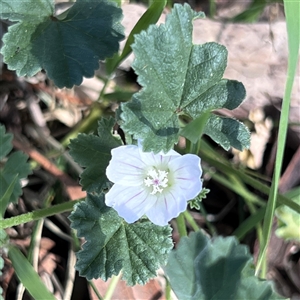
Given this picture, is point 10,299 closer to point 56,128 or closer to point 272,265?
point 56,128

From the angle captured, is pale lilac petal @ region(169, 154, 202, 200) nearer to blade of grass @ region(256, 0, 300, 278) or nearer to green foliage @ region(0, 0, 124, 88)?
blade of grass @ region(256, 0, 300, 278)

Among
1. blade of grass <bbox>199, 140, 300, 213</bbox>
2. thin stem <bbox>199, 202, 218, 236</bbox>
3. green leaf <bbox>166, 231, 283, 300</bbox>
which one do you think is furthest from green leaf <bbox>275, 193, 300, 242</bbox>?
green leaf <bbox>166, 231, 283, 300</bbox>

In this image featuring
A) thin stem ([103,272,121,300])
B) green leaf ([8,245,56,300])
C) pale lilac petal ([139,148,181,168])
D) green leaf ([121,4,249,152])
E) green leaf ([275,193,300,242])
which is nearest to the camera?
green leaf ([121,4,249,152])

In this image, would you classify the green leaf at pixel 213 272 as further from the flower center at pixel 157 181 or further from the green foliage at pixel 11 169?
the green foliage at pixel 11 169

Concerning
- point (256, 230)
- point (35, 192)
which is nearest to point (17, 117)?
point (35, 192)

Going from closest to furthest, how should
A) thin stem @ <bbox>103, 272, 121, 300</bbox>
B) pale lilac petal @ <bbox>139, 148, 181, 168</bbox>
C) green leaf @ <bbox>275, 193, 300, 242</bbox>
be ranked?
pale lilac petal @ <bbox>139, 148, 181, 168</bbox> < thin stem @ <bbox>103, 272, 121, 300</bbox> < green leaf @ <bbox>275, 193, 300, 242</bbox>

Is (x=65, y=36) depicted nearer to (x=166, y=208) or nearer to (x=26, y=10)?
(x=26, y=10)

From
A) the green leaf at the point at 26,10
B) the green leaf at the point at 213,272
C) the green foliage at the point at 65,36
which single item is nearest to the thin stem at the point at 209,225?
the green leaf at the point at 213,272

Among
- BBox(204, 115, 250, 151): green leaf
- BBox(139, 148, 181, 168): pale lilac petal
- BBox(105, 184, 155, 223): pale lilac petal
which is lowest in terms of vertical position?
BBox(105, 184, 155, 223): pale lilac petal
